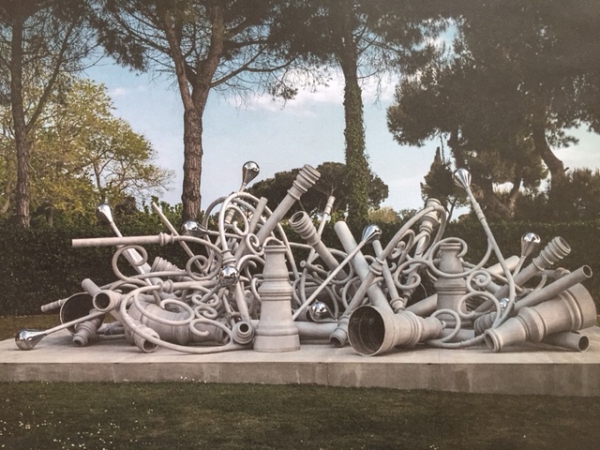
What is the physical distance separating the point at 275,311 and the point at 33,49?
619 centimetres

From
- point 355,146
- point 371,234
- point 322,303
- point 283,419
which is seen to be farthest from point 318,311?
point 355,146

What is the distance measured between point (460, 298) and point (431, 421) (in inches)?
43.4

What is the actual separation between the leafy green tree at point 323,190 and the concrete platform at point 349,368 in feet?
24.3

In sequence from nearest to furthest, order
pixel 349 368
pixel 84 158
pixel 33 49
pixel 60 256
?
pixel 349 368 → pixel 60 256 → pixel 33 49 → pixel 84 158

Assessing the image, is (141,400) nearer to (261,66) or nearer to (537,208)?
(537,208)

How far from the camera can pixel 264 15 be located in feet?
29.9

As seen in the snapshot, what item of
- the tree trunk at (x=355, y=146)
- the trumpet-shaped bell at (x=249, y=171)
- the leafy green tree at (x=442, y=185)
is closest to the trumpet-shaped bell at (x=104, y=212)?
the trumpet-shaped bell at (x=249, y=171)

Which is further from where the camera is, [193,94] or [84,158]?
[84,158]

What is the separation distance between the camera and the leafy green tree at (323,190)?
419 inches

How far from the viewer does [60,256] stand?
7176 millimetres

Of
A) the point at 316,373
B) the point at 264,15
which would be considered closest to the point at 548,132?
the point at 264,15

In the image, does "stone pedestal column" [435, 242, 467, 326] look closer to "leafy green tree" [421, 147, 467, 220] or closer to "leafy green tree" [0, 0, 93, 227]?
"leafy green tree" [0, 0, 93, 227]

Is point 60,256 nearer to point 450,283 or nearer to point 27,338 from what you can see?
point 27,338

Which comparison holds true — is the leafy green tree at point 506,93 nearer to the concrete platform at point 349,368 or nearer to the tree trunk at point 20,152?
the concrete platform at point 349,368
